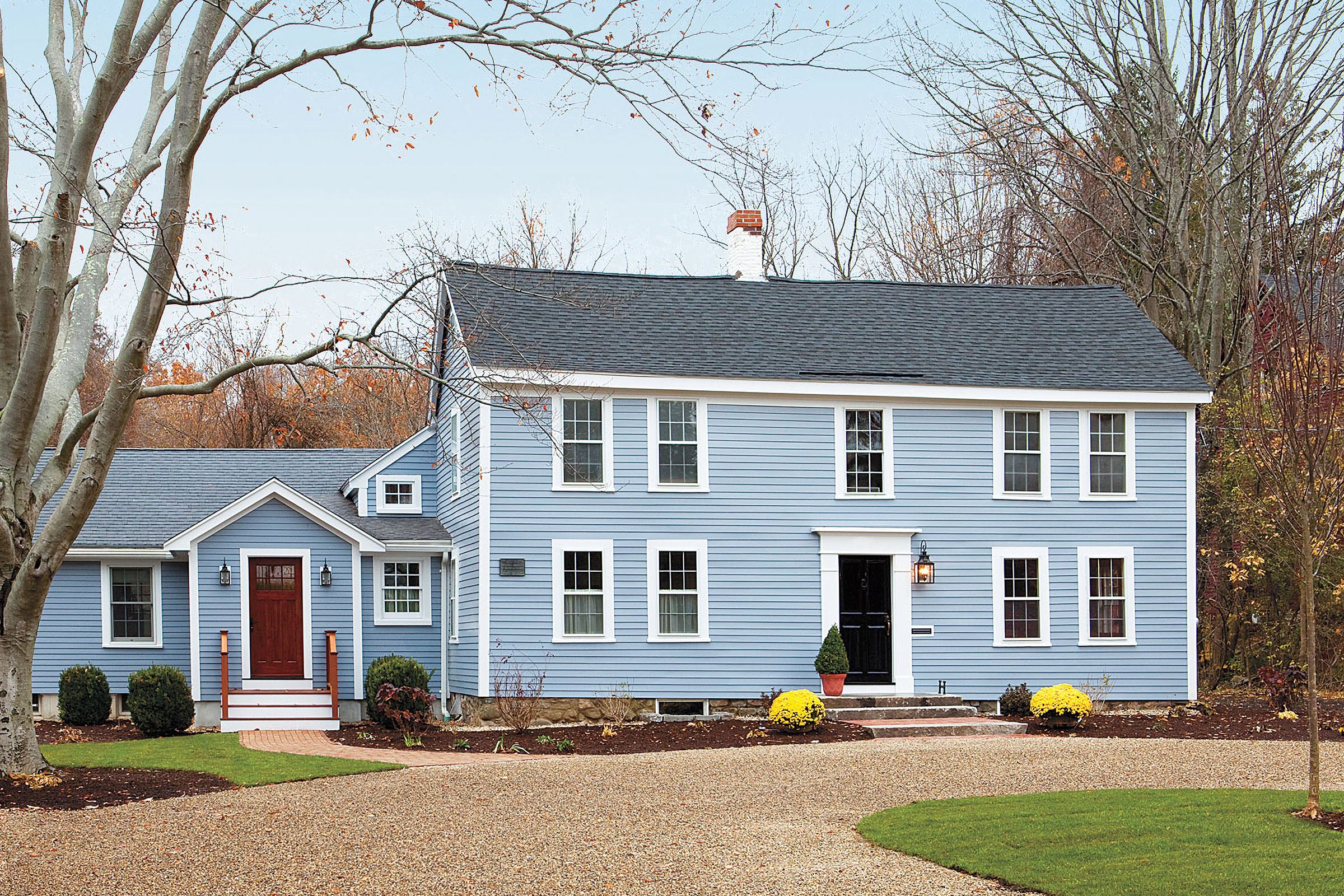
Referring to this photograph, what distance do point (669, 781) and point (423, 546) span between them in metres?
9.35

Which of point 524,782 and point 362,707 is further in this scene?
point 362,707

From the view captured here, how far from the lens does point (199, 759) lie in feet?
52.2

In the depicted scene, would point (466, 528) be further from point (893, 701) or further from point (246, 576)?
point (893, 701)

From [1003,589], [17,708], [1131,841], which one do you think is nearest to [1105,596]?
[1003,589]

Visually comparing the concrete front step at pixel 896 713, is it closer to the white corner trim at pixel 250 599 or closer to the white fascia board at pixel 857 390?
the white fascia board at pixel 857 390

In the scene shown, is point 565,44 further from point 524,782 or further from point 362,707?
point 362,707

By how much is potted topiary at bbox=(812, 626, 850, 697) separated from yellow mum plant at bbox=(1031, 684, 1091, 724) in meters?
2.76

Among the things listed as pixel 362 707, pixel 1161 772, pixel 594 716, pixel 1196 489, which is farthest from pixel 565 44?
pixel 1196 489

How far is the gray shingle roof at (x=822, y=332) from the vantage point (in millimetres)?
20562

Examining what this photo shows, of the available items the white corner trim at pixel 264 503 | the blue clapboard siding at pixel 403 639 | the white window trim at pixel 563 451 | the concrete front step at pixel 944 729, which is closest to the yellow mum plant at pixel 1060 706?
the concrete front step at pixel 944 729

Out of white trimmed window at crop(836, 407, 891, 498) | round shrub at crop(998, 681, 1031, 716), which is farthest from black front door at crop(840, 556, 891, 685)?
→ round shrub at crop(998, 681, 1031, 716)

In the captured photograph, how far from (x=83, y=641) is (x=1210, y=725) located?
16903 millimetres

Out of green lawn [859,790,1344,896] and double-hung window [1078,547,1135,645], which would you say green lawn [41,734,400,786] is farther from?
double-hung window [1078,547,1135,645]

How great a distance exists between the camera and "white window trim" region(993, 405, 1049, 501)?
2123 cm
